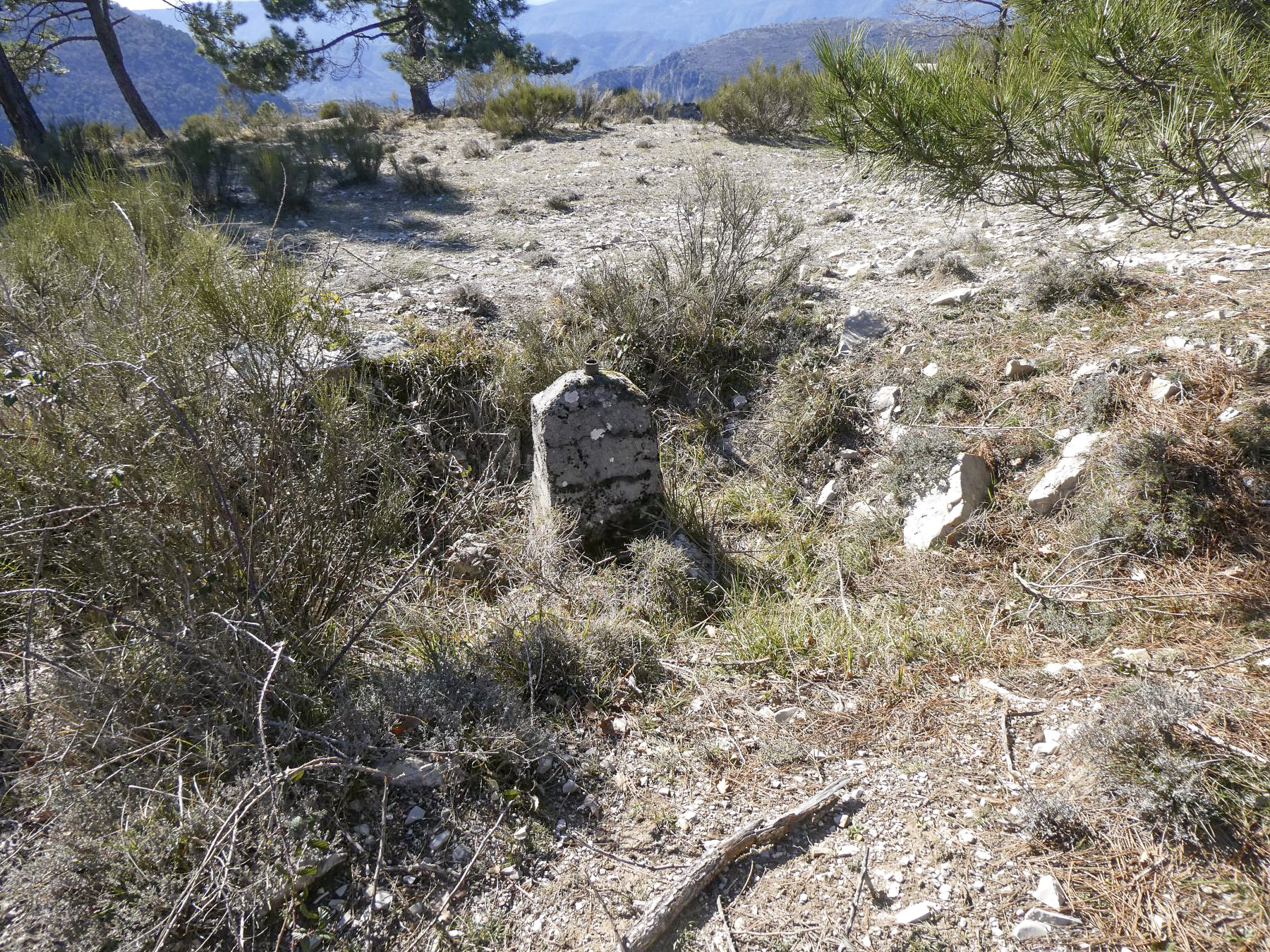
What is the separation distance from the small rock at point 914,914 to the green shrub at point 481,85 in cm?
1496

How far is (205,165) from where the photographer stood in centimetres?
808

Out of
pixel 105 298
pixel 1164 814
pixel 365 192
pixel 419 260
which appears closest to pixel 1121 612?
pixel 1164 814

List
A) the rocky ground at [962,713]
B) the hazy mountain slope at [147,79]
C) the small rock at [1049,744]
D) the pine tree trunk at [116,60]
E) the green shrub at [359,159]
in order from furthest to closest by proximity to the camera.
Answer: the hazy mountain slope at [147,79], the pine tree trunk at [116,60], the green shrub at [359,159], the small rock at [1049,744], the rocky ground at [962,713]

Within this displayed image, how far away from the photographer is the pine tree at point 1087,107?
6.48 ft

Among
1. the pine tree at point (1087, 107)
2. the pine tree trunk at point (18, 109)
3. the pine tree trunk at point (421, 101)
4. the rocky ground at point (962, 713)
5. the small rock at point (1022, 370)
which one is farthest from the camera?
the pine tree trunk at point (421, 101)

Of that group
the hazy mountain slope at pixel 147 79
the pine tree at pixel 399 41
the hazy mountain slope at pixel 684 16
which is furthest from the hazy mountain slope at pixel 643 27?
the pine tree at pixel 399 41

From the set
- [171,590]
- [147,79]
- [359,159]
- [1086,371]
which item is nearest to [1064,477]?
[1086,371]

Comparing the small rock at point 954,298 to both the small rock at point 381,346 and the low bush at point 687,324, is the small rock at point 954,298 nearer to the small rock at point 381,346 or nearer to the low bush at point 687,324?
the low bush at point 687,324

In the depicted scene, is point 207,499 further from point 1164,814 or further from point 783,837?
point 1164,814

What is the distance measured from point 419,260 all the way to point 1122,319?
506cm

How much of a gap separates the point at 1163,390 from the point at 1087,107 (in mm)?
1279

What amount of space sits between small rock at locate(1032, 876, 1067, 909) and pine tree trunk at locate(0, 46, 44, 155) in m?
14.1

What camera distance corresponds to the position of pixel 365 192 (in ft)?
27.7

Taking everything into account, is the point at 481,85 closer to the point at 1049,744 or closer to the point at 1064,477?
the point at 1064,477
